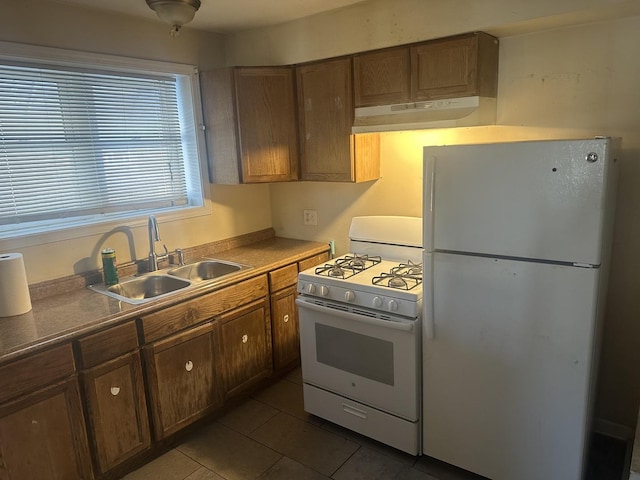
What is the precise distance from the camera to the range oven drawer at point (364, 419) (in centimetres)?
228

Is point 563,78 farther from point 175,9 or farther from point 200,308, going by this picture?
point 200,308

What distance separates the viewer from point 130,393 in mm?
2213

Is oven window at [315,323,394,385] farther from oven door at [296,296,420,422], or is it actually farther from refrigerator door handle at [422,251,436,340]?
refrigerator door handle at [422,251,436,340]

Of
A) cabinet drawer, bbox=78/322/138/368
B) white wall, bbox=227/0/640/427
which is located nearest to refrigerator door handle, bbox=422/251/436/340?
white wall, bbox=227/0/640/427

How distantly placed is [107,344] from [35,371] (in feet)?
1.01

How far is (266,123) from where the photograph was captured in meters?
2.97

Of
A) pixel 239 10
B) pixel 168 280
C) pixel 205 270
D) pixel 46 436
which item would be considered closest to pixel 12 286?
pixel 46 436

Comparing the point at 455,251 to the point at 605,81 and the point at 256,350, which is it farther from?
the point at 256,350

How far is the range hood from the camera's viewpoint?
225 cm

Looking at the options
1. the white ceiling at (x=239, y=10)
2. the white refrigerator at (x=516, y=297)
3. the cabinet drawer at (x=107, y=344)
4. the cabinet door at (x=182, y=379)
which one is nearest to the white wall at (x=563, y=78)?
the white ceiling at (x=239, y=10)

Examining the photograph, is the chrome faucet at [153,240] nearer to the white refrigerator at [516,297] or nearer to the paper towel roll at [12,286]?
the paper towel roll at [12,286]

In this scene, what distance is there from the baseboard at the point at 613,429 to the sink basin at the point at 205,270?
2.27m

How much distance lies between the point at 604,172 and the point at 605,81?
85cm

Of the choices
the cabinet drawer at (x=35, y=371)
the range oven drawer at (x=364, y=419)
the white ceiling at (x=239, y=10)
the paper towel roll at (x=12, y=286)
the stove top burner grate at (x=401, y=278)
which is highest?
the white ceiling at (x=239, y=10)
